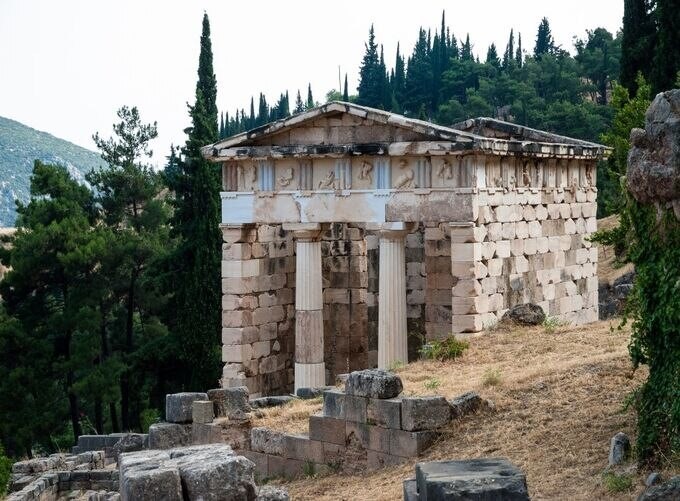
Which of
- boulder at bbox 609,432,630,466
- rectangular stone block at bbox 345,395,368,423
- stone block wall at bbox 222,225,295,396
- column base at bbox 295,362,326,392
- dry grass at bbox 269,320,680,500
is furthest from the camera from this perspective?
stone block wall at bbox 222,225,295,396

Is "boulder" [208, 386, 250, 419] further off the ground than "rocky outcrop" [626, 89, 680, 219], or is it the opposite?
"rocky outcrop" [626, 89, 680, 219]

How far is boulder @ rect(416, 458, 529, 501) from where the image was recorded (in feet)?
32.2

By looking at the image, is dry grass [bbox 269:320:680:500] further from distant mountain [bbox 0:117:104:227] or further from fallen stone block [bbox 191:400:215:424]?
distant mountain [bbox 0:117:104:227]

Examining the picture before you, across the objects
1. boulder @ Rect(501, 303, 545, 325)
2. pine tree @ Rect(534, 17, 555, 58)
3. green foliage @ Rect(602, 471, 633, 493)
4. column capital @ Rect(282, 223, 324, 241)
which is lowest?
green foliage @ Rect(602, 471, 633, 493)

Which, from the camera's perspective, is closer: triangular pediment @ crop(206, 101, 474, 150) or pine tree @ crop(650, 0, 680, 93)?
triangular pediment @ crop(206, 101, 474, 150)

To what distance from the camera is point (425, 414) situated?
602 inches

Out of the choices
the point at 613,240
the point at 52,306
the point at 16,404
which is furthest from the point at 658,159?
the point at 52,306

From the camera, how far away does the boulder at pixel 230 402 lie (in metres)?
19.0

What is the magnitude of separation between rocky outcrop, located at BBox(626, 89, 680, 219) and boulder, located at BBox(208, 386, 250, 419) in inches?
354

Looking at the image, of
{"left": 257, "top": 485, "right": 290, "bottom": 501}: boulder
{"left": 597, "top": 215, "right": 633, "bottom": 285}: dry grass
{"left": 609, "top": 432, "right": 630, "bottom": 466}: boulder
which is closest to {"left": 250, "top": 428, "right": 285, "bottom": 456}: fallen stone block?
{"left": 257, "top": 485, "right": 290, "bottom": 501}: boulder

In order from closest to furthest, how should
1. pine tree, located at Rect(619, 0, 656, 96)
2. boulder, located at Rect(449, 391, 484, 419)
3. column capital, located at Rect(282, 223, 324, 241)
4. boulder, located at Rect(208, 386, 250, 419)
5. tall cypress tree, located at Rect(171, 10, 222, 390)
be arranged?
boulder, located at Rect(449, 391, 484, 419)
boulder, located at Rect(208, 386, 250, 419)
column capital, located at Rect(282, 223, 324, 241)
pine tree, located at Rect(619, 0, 656, 96)
tall cypress tree, located at Rect(171, 10, 222, 390)

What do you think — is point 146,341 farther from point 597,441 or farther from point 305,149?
point 597,441

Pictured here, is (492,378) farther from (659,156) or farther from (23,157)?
(23,157)

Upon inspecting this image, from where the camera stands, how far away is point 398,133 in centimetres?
2364
